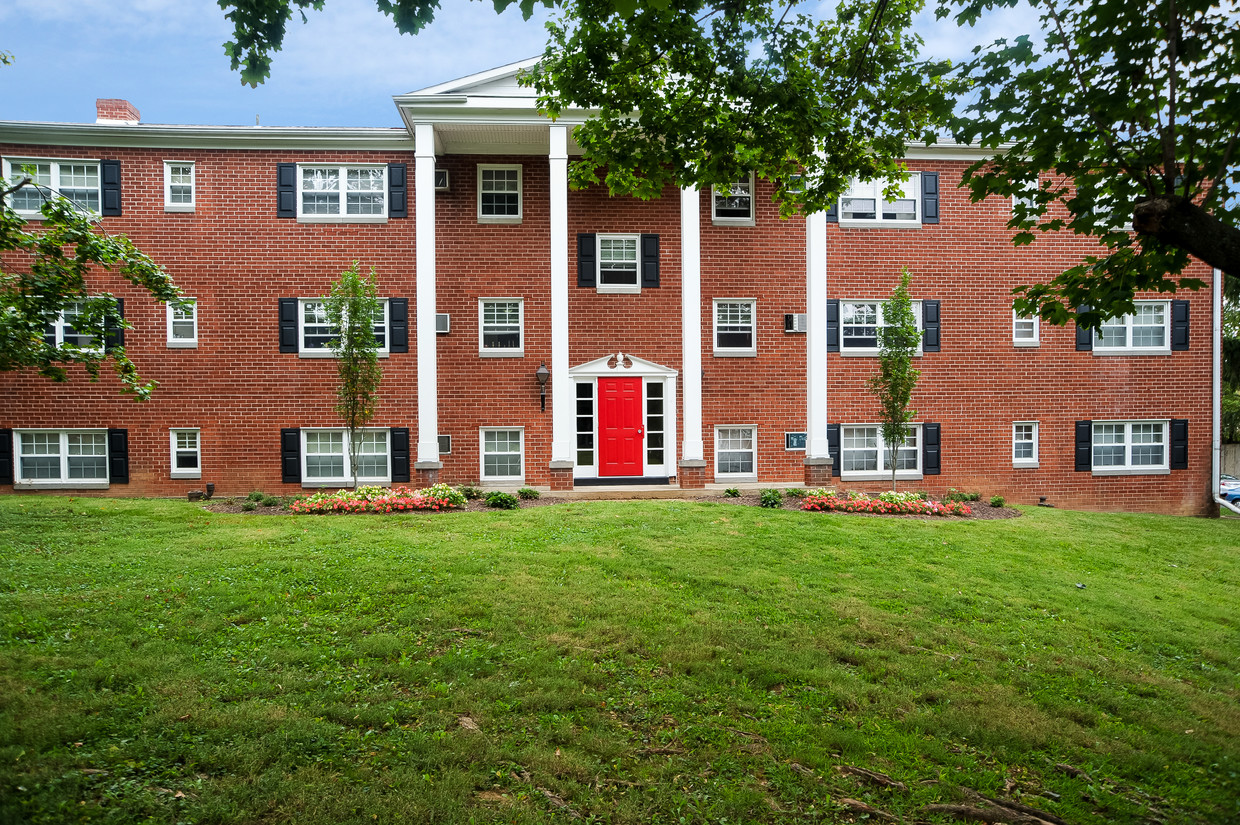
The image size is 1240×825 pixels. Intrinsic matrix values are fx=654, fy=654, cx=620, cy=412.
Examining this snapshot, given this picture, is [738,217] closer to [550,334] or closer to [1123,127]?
[550,334]

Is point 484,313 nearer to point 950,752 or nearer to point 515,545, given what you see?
point 515,545

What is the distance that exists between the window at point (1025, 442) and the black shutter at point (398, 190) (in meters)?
16.3

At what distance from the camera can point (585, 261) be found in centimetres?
1614

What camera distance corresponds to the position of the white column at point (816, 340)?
14805mm

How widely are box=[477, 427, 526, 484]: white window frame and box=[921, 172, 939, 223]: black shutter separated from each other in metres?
11.5

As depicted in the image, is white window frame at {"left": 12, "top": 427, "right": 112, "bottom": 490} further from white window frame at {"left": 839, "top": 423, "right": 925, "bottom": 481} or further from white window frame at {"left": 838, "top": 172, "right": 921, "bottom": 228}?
white window frame at {"left": 838, "top": 172, "right": 921, "bottom": 228}

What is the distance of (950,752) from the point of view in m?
4.00

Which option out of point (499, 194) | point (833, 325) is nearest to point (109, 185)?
point (499, 194)

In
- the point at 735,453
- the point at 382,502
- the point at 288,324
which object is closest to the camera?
the point at 382,502

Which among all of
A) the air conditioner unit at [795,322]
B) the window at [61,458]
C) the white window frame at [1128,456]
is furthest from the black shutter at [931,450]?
the window at [61,458]

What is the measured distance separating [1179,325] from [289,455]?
22705 millimetres

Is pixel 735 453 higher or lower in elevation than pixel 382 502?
higher

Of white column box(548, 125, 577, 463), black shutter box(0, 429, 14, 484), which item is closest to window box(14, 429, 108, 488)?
black shutter box(0, 429, 14, 484)

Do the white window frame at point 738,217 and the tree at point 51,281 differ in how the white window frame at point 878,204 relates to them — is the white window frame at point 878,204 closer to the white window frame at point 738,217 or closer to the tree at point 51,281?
the white window frame at point 738,217
